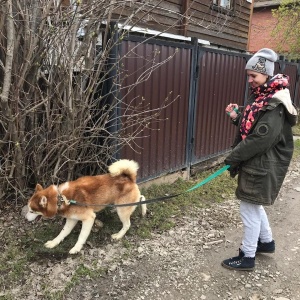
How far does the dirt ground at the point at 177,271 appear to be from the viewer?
3.05 m

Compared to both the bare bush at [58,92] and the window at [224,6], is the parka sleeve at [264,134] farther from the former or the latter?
the window at [224,6]

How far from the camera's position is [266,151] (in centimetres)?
305

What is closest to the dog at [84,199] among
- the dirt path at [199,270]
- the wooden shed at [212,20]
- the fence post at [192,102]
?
the dirt path at [199,270]

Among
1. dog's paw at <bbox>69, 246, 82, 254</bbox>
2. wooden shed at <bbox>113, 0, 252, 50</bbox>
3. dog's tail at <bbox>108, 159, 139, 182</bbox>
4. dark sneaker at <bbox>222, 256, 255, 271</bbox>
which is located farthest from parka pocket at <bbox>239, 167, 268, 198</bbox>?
wooden shed at <bbox>113, 0, 252, 50</bbox>

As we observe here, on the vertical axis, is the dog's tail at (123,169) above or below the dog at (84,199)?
above

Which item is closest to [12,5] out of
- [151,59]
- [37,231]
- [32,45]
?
[32,45]

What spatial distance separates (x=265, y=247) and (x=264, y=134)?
142cm

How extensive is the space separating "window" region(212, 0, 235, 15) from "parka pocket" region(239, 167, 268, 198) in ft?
24.4

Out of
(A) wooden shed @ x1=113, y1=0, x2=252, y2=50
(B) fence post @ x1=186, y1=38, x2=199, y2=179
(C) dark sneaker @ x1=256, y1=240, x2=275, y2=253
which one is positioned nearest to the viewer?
(C) dark sneaker @ x1=256, y1=240, x2=275, y2=253

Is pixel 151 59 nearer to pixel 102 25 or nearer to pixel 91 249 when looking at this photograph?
pixel 102 25

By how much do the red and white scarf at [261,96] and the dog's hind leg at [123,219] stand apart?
154 centimetres

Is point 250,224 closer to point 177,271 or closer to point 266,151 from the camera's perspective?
point 266,151

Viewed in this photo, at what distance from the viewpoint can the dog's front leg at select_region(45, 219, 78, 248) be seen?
3.58 metres

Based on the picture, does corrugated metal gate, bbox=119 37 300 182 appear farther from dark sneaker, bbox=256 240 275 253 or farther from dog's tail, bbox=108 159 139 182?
dark sneaker, bbox=256 240 275 253
